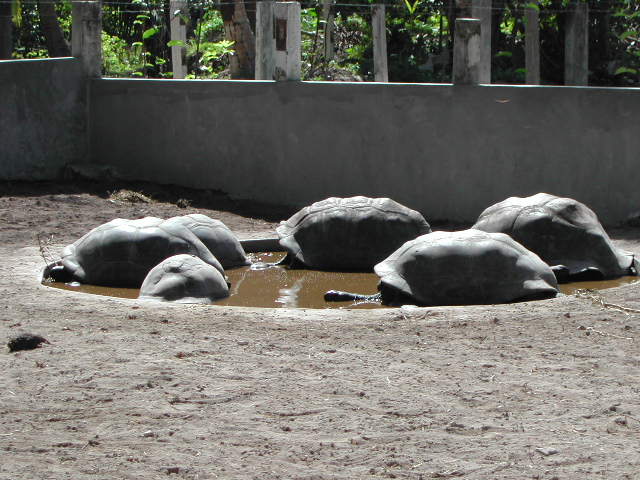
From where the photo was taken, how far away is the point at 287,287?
766 cm

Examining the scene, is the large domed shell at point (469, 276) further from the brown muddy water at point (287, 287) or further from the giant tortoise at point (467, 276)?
the brown muddy water at point (287, 287)

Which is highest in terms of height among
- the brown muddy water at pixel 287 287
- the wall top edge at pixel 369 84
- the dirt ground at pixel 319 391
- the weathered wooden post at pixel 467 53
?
the weathered wooden post at pixel 467 53

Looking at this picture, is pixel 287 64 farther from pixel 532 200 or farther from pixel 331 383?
pixel 331 383

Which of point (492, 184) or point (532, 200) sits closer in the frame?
point (532, 200)

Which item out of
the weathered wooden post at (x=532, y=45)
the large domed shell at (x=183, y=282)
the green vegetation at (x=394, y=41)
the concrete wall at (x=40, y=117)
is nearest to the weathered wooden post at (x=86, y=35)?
the concrete wall at (x=40, y=117)

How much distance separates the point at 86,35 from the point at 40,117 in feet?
3.67

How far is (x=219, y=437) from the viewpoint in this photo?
4016mm

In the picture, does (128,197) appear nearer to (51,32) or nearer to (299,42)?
(299,42)

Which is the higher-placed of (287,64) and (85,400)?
(287,64)

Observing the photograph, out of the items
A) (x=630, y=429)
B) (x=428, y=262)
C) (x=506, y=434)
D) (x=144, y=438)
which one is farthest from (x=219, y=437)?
(x=428, y=262)

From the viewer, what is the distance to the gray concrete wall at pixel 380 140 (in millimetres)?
9641

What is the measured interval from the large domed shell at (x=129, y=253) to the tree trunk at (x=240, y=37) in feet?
25.4

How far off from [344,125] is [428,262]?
13.1ft

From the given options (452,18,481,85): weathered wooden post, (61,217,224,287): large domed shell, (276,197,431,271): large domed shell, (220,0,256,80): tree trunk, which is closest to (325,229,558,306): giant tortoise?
(276,197,431,271): large domed shell
